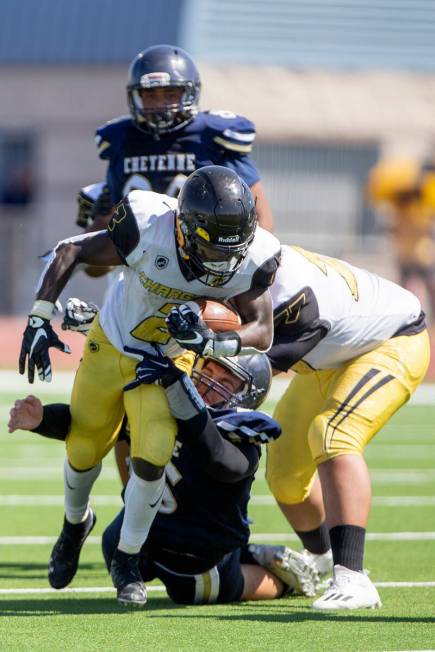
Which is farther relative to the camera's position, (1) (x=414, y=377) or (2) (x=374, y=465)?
(2) (x=374, y=465)

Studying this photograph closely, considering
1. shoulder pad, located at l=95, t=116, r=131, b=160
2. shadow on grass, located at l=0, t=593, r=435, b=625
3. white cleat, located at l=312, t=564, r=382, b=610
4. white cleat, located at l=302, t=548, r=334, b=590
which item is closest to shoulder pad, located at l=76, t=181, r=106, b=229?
shoulder pad, located at l=95, t=116, r=131, b=160

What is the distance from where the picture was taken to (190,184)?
4.43m

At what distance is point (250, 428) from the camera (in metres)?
4.46

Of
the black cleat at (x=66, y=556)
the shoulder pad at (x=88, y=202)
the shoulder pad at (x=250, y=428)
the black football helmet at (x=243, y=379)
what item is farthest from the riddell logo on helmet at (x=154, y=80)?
the black cleat at (x=66, y=556)

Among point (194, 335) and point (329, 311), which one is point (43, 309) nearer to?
point (194, 335)

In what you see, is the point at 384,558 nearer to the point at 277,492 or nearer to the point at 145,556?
the point at 277,492

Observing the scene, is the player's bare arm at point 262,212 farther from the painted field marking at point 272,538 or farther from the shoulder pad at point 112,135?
the painted field marking at point 272,538

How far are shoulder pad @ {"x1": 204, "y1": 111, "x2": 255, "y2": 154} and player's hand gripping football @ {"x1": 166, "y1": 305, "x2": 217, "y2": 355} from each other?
5.62 feet

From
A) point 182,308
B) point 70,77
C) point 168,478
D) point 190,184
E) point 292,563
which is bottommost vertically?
point 70,77

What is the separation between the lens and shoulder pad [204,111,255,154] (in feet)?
19.0

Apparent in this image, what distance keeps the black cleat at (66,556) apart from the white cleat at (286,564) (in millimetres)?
626

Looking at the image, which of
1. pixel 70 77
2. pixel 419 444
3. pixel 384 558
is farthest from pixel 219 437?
pixel 70 77

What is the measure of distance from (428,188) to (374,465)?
8596mm

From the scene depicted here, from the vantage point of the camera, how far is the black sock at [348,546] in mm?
4617
